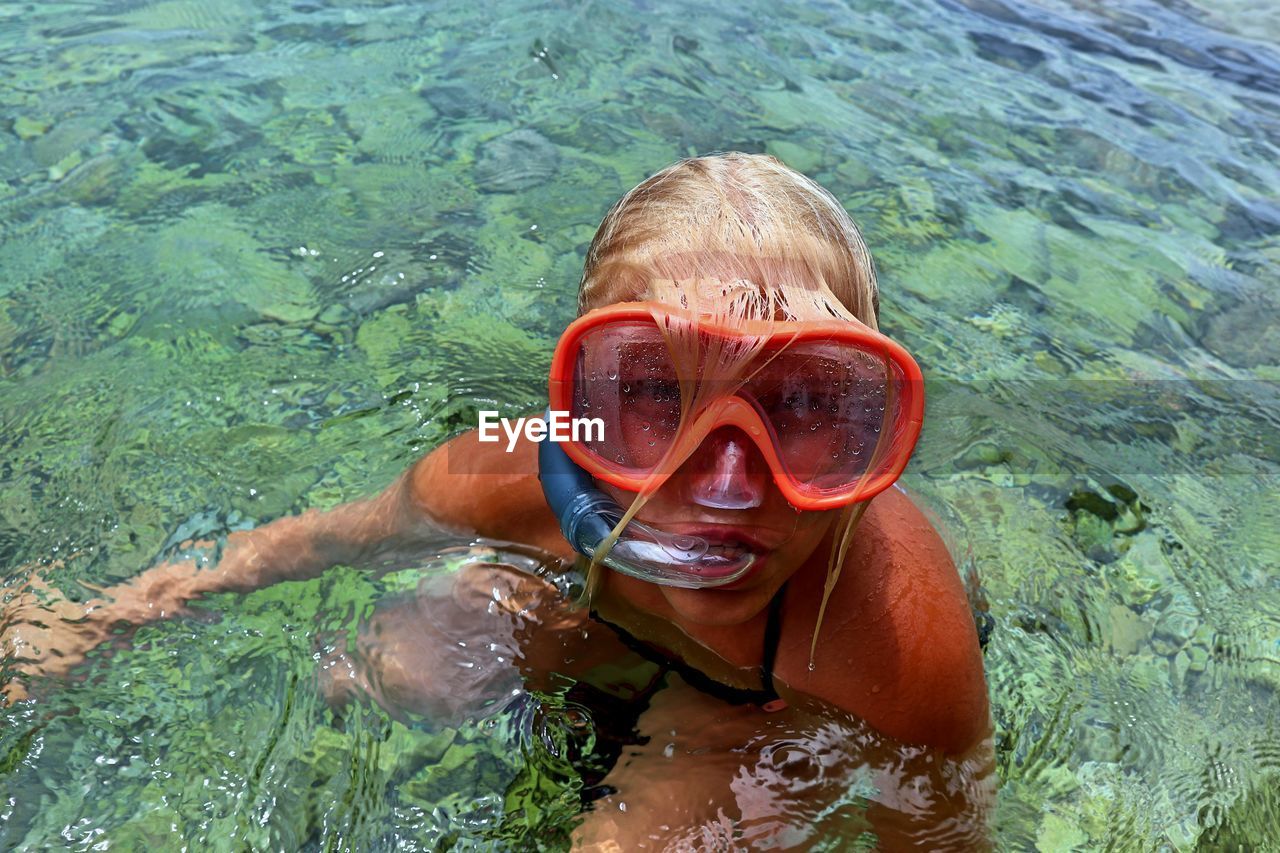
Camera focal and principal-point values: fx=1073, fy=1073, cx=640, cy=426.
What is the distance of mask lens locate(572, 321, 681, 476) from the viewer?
1.97 metres

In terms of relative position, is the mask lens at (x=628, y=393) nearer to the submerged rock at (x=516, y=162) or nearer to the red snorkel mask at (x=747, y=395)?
the red snorkel mask at (x=747, y=395)

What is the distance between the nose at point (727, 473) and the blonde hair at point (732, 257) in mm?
59

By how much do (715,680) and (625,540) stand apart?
0.70 m

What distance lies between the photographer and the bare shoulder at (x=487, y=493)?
2.76m

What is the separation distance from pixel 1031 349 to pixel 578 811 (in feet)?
9.39

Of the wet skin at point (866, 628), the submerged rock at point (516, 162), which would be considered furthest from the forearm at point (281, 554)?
the submerged rock at point (516, 162)

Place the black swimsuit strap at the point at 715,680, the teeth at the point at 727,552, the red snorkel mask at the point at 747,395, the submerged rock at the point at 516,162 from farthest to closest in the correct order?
the submerged rock at the point at 516,162
the black swimsuit strap at the point at 715,680
the teeth at the point at 727,552
the red snorkel mask at the point at 747,395

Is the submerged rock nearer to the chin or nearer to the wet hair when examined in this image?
the wet hair

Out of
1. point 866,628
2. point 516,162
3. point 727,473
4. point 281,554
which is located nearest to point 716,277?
point 727,473

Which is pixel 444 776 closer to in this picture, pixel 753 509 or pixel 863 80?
pixel 753 509

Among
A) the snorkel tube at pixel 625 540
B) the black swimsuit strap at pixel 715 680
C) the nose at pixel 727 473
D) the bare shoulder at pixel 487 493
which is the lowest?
the black swimsuit strap at pixel 715 680

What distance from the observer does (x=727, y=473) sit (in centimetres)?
194

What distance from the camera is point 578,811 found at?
2.43m

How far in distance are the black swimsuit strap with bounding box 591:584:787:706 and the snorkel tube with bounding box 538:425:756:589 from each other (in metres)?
0.45
